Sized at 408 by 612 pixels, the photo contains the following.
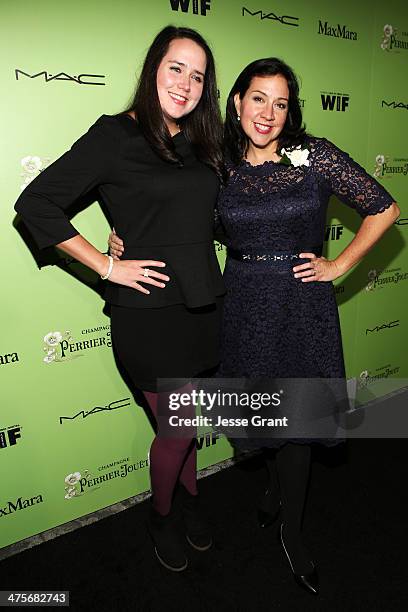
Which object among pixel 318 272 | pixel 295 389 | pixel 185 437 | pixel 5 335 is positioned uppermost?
pixel 318 272

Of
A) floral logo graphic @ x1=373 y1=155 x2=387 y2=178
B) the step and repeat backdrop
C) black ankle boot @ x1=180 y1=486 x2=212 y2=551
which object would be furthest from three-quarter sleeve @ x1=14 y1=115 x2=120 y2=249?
floral logo graphic @ x1=373 y1=155 x2=387 y2=178

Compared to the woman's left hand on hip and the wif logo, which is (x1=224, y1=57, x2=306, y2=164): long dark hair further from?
the wif logo

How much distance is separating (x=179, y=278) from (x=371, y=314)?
5.62 ft

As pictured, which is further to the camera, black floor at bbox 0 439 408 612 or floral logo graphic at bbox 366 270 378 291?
floral logo graphic at bbox 366 270 378 291

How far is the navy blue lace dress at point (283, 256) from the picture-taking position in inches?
63.9

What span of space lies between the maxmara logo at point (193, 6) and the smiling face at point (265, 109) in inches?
20.1

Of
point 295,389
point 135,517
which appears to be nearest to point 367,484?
point 295,389

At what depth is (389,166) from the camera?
274 centimetres

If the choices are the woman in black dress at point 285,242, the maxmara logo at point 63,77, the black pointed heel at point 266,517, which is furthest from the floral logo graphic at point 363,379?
the maxmara logo at point 63,77

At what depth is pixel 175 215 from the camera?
1.56 m

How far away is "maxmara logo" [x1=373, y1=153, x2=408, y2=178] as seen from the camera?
270 centimetres

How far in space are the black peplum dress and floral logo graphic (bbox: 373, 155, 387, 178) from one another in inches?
54.8

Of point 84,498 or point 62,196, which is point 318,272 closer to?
point 62,196

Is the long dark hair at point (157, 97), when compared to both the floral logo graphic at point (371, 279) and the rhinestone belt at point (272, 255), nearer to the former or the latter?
the rhinestone belt at point (272, 255)
